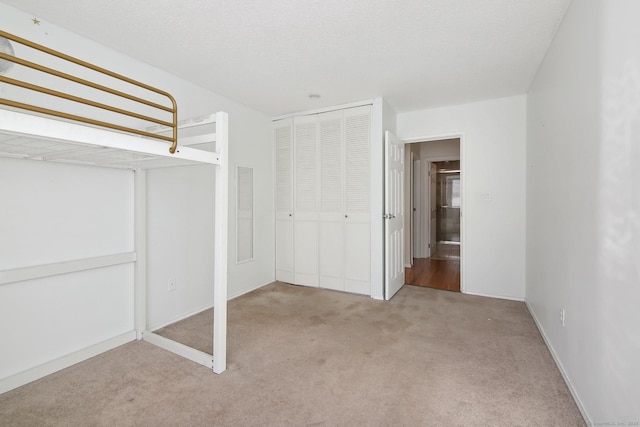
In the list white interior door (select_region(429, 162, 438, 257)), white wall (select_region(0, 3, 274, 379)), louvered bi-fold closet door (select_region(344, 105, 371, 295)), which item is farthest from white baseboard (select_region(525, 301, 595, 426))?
white interior door (select_region(429, 162, 438, 257))

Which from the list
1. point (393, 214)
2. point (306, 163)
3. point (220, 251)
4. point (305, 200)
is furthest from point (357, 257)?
point (220, 251)

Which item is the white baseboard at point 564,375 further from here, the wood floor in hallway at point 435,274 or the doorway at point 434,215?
the doorway at point 434,215

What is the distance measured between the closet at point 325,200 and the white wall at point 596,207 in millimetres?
1814

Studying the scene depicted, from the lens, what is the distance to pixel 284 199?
13.5 feet

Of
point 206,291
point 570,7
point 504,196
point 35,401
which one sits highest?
point 570,7

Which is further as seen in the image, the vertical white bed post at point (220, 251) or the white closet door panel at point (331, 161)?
the white closet door panel at point (331, 161)

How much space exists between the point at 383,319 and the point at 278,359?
117 cm

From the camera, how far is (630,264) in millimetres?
1150

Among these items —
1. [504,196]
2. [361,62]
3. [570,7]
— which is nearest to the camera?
[570,7]

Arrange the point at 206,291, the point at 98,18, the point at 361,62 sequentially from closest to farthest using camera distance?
the point at 98,18, the point at 361,62, the point at 206,291

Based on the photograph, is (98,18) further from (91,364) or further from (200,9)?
(91,364)

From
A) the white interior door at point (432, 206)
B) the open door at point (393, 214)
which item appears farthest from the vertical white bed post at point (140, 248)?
the white interior door at point (432, 206)

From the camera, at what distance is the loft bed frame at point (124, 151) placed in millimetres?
1201

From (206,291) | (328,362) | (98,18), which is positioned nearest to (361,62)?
(98,18)
